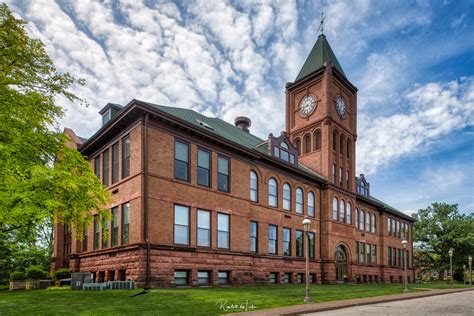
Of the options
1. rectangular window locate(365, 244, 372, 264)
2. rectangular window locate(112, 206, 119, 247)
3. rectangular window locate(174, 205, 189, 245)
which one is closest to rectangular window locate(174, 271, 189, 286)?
rectangular window locate(174, 205, 189, 245)

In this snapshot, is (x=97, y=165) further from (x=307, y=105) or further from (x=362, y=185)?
(x=362, y=185)

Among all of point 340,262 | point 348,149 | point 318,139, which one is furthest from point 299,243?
point 348,149

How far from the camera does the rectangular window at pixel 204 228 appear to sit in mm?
22125

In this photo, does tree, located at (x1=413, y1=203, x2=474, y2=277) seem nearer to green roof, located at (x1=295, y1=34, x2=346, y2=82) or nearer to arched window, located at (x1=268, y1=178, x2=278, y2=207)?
green roof, located at (x1=295, y1=34, x2=346, y2=82)

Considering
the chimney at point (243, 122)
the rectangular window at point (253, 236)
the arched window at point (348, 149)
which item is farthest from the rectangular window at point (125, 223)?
the arched window at point (348, 149)

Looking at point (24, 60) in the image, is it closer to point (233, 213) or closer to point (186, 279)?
point (186, 279)

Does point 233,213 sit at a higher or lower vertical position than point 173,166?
lower

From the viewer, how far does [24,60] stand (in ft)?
43.6

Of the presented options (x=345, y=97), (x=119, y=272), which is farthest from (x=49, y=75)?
(x=345, y=97)

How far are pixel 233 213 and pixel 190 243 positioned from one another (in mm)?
4101

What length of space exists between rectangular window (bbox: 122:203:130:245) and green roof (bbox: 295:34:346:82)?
2381 centimetres

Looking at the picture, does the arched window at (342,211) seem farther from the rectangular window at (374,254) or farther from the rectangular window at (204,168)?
the rectangular window at (204,168)

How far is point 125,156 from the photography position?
21969 mm

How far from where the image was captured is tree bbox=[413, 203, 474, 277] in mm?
57656
